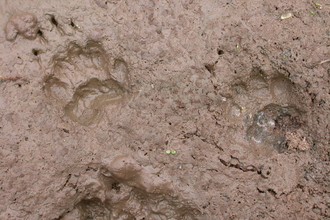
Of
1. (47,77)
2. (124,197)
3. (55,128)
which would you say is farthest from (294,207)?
(47,77)

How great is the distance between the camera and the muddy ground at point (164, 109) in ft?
8.11

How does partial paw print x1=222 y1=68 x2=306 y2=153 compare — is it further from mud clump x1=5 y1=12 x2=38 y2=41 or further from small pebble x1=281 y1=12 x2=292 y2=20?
mud clump x1=5 y1=12 x2=38 y2=41

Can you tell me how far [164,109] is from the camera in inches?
100

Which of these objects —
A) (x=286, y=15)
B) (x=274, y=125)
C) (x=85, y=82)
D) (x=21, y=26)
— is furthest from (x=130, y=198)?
(x=286, y=15)

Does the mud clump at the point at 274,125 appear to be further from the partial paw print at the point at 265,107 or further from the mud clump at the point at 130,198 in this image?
the mud clump at the point at 130,198

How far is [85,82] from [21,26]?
2.31 feet

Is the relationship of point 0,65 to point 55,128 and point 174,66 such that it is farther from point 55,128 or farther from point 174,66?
point 174,66

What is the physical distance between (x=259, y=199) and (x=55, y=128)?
6.07 feet

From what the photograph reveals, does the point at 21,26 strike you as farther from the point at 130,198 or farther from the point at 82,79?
the point at 130,198

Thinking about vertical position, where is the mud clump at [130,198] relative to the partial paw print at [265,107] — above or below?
below

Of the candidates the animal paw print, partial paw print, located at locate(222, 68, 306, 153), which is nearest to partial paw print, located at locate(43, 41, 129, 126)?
the animal paw print

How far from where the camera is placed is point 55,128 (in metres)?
2.49

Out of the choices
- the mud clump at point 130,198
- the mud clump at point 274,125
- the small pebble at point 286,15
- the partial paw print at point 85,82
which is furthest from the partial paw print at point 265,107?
the partial paw print at point 85,82

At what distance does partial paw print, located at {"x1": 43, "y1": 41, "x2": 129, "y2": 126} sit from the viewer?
253cm
